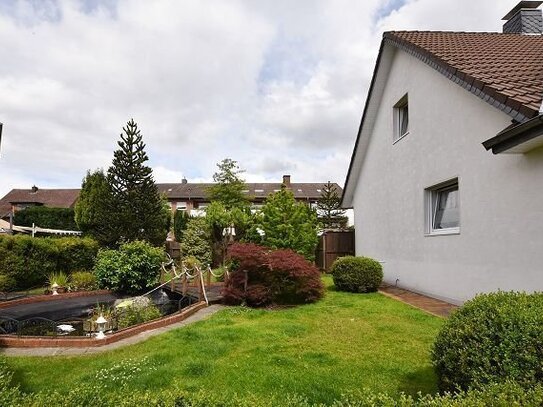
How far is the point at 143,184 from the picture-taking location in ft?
57.0

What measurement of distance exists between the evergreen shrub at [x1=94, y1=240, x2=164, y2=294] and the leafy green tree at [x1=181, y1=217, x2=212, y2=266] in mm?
7851

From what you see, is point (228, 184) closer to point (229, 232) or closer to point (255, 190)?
point (229, 232)

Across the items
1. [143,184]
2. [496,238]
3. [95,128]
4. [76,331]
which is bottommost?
[76,331]

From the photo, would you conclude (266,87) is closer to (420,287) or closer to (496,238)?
(420,287)

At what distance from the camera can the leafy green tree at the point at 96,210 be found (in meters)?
16.7

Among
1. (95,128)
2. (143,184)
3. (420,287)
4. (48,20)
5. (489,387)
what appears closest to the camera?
(489,387)

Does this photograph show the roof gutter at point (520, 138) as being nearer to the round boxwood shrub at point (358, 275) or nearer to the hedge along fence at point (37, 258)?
the round boxwood shrub at point (358, 275)

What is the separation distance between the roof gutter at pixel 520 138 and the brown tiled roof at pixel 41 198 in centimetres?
4704

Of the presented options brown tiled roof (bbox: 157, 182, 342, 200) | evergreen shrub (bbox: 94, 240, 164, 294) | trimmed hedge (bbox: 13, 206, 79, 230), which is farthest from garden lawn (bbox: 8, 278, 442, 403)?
brown tiled roof (bbox: 157, 182, 342, 200)

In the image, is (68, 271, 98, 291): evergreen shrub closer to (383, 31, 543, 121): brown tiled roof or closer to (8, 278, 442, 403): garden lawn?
(8, 278, 442, 403): garden lawn

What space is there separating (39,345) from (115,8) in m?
7.50

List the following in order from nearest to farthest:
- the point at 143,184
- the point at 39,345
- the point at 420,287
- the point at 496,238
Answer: the point at 39,345, the point at 496,238, the point at 420,287, the point at 143,184

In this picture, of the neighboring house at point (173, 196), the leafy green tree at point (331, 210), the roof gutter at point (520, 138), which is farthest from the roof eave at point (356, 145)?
the neighboring house at point (173, 196)

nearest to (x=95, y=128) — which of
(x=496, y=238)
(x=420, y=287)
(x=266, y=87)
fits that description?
(x=266, y=87)
